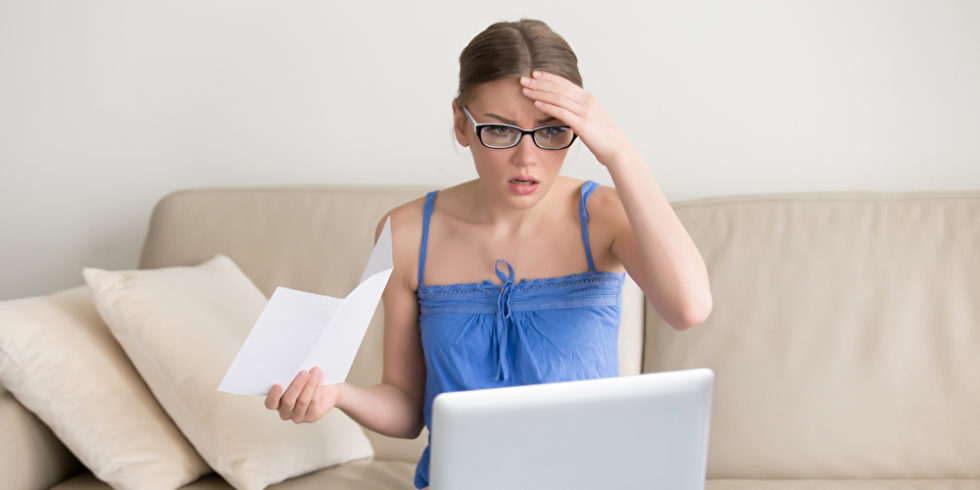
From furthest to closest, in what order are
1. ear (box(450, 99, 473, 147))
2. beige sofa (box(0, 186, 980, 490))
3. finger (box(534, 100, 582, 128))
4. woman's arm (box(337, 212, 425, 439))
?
beige sofa (box(0, 186, 980, 490)), woman's arm (box(337, 212, 425, 439)), ear (box(450, 99, 473, 147)), finger (box(534, 100, 582, 128))

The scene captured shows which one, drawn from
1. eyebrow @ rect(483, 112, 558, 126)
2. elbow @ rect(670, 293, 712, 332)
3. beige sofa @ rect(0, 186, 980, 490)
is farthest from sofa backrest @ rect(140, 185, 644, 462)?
eyebrow @ rect(483, 112, 558, 126)

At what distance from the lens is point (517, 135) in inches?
45.3

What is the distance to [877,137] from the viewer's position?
2.03 m

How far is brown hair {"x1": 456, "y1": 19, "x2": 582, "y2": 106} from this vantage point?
3.84 feet

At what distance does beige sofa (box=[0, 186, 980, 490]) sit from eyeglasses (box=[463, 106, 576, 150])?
2.50ft

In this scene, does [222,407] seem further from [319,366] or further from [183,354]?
[319,366]

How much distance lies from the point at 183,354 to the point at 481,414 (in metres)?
0.99

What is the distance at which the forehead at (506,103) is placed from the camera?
1.14 m

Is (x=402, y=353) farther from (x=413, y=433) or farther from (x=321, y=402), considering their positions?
(x=321, y=402)

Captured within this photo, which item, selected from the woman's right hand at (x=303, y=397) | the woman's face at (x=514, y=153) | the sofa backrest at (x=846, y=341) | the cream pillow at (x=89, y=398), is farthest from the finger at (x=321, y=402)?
the sofa backrest at (x=846, y=341)

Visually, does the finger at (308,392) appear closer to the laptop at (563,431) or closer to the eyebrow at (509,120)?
the laptop at (563,431)

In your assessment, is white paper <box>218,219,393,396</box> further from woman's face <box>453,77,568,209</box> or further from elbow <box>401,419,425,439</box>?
elbow <box>401,419,425,439</box>

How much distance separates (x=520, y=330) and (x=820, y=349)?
2.44 feet

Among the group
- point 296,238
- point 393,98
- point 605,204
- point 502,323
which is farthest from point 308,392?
point 393,98
